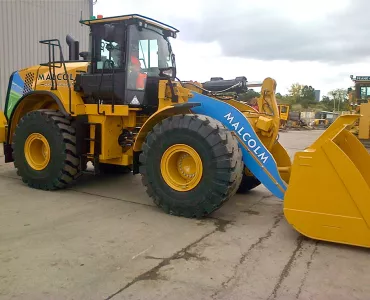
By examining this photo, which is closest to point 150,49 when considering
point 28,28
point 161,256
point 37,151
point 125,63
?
point 125,63

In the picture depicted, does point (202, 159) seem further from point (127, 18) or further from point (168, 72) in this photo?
point (127, 18)

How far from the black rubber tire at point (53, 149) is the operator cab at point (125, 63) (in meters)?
0.66

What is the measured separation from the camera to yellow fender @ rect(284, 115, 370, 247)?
3754 mm

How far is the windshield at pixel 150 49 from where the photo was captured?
227 inches

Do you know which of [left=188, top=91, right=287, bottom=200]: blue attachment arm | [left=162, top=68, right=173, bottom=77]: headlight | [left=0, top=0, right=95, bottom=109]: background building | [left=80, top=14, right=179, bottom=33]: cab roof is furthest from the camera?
[left=0, top=0, right=95, bottom=109]: background building

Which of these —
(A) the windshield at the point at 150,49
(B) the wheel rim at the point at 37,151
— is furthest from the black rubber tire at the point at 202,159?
(B) the wheel rim at the point at 37,151

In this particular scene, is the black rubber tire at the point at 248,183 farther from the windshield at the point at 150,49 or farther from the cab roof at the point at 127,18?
the cab roof at the point at 127,18

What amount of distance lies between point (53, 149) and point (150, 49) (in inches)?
87.0

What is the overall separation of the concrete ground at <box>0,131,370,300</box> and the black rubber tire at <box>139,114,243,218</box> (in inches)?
8.9

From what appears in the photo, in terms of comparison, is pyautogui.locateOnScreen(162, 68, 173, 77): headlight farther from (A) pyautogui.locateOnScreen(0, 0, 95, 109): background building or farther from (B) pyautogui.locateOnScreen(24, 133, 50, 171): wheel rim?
(A) pyautogui.locateOnScreen(0, 0, 95, 109): background building

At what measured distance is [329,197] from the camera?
3875 millimetres

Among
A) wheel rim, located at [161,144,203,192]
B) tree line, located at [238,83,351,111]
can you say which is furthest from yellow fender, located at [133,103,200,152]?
tree line, located at [238,83,351,111]

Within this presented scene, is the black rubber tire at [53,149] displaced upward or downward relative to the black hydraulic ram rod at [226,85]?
downward

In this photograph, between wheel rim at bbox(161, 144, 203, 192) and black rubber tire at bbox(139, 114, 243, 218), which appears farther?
wheel rim at bbox(161, 144, 203, 192)
